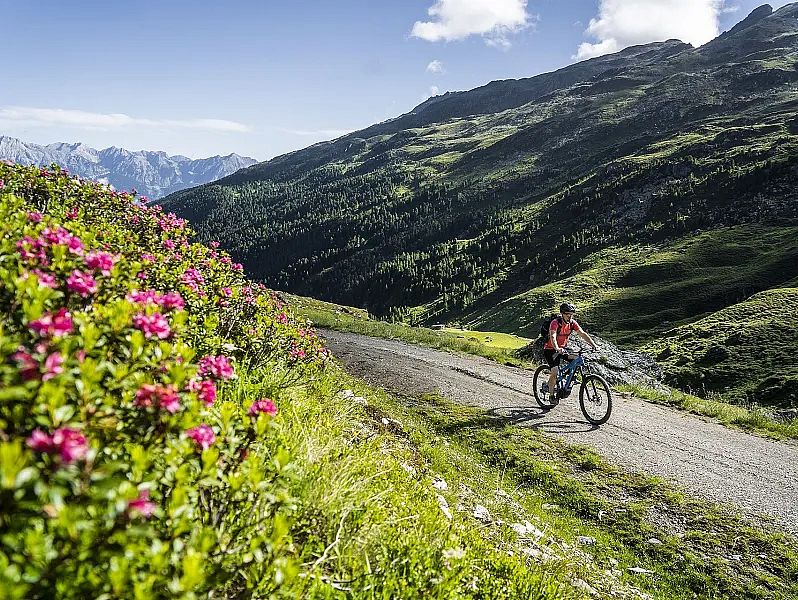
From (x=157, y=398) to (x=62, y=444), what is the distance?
0.72 meters

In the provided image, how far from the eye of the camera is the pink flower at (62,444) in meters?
1.94

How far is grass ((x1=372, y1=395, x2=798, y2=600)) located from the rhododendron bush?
Answer: 183 inches

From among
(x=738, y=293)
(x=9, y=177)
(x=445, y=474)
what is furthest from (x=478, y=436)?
(x=738, y=293)

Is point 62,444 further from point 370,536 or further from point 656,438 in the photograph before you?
point 656,438

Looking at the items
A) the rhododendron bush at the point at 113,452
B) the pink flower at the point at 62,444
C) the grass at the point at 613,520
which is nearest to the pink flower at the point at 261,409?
the rhododendron bush at the point at 113,452

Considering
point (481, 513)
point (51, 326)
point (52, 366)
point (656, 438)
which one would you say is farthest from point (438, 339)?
point (52, 366)

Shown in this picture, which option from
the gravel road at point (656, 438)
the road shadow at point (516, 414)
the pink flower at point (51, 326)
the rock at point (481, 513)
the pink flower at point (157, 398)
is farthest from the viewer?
the road shadow at point (516, 414)

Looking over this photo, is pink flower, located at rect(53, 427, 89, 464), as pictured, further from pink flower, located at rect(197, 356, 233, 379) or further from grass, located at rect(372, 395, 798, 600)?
grass, located at rect(372, 395, 798, 600)

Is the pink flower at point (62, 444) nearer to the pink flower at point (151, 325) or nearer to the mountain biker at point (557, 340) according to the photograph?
the pink flower at point (151, 325)

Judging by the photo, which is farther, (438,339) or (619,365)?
(438,339)

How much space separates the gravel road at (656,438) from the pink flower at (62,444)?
402 inches

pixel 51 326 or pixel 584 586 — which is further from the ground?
pixel 51 326

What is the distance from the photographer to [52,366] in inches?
91.4

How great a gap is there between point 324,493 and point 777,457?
12.2 metres
